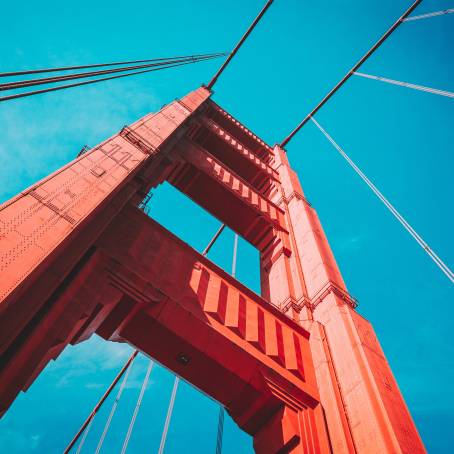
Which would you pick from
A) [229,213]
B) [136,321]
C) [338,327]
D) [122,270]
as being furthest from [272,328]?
[229,213]

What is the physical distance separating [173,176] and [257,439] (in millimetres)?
7644

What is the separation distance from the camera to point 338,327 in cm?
580

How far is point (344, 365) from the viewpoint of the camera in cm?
520

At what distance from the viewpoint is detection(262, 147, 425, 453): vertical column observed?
419 cm

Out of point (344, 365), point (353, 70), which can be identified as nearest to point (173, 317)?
point (344, 365)

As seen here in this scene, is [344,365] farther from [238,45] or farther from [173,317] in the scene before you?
[238,45]

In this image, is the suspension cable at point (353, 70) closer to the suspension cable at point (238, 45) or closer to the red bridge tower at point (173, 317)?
the suspension cable at point (238, 45)

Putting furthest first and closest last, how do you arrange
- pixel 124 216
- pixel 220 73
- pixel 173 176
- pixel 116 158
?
pixel 220 73
pixel 173 176
pixel 124 216
pixel 116 158

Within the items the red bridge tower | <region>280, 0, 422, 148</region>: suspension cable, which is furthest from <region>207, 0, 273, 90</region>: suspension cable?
the red bridge tower

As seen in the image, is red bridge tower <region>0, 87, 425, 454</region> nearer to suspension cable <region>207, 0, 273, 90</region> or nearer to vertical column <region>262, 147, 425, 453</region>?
vertical column <region>262, 147, 425, 453</region>

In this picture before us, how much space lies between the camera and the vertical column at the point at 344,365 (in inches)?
165

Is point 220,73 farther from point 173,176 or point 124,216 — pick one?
point 124,216

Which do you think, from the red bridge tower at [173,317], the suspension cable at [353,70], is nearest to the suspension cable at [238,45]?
the suspension cable at [353,70]

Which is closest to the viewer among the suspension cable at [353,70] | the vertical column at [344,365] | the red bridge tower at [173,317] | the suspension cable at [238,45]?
the red bridge tower at [173,317]
